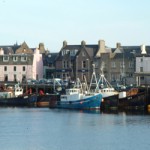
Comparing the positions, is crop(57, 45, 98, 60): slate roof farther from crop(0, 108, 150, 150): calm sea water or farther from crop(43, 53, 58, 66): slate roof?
crop(0, 108, 150, 150): calm sea water

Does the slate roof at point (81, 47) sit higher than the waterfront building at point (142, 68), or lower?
higher

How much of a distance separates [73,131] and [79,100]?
34.4 meters

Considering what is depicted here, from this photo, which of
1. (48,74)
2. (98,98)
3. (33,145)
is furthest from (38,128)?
(48,74)

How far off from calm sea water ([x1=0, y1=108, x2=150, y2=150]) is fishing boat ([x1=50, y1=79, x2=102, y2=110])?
7029mm

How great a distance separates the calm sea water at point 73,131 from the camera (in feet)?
223

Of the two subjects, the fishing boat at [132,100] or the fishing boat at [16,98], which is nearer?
the fishing boat at [132,100]

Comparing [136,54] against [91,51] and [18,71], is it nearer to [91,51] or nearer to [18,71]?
[91,51]

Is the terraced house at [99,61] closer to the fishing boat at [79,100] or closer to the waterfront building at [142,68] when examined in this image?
the waterfront building at [142,68]

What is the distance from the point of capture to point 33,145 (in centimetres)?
6769

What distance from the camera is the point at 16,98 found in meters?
127

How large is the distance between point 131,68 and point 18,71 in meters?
24.6

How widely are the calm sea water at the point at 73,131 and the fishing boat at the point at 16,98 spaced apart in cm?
2054

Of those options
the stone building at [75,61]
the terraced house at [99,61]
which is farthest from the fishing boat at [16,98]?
the terraced house at [99,61]

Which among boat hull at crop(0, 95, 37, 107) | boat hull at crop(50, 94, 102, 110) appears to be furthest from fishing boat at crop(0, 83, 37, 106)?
boat hull at crop(50, 94, 102, 110)
